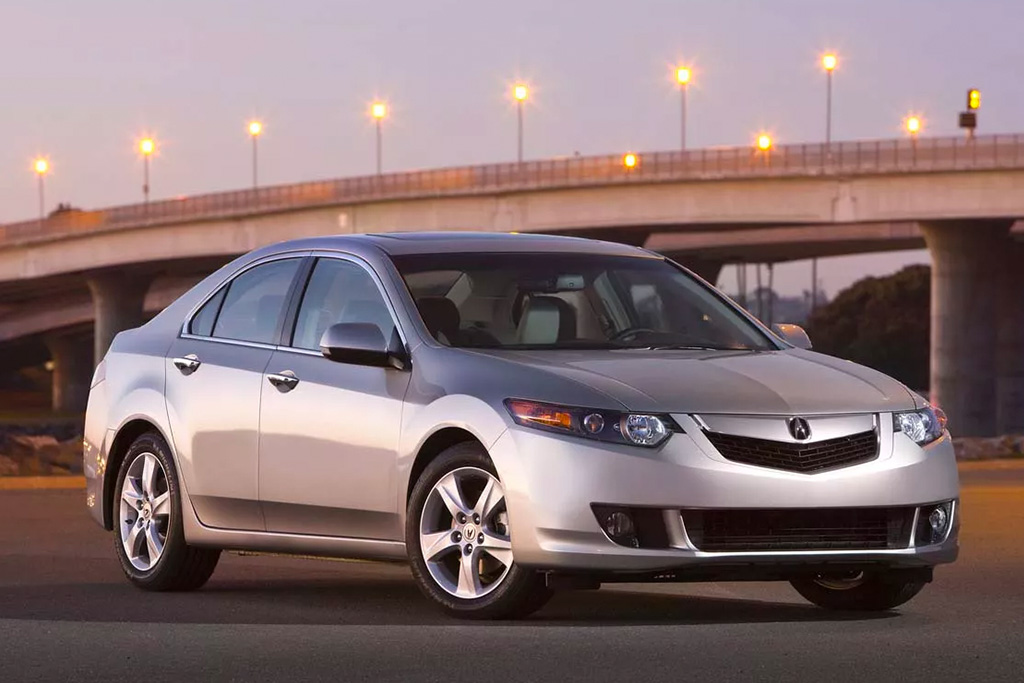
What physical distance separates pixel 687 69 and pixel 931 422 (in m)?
73.5

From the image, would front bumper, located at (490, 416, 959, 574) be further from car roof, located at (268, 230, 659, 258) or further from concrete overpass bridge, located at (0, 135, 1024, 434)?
concrete overpass bridge, located at (0, 135, 1024, 434)

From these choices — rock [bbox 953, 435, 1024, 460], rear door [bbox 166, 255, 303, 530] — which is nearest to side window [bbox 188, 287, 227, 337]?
rear door [bbox 166, 255, 303, 530]

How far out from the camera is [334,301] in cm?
1023

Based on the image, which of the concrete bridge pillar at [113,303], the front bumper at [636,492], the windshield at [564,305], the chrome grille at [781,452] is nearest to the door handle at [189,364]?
the windshield at [564,305]

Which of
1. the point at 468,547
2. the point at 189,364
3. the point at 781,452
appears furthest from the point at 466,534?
the point at 189,364

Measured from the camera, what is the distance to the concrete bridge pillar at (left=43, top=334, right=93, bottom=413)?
11996 cm

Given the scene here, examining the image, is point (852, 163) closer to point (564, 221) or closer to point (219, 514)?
point (564, 221)

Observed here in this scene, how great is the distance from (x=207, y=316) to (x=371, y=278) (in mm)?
1361

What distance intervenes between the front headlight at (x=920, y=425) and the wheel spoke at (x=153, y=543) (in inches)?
148

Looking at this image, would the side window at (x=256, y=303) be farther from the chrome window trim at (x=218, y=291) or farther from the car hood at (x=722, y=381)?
the car hood at (x=722, y=381)

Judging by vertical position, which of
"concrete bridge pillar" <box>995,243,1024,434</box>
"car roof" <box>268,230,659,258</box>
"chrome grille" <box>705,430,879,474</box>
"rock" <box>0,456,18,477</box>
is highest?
"car roof" <box>268,230,659,258</box>

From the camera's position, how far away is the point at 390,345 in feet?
31.2

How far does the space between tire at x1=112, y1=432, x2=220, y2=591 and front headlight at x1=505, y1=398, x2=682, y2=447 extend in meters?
2.70

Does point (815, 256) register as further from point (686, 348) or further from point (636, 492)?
point (636, 492)
